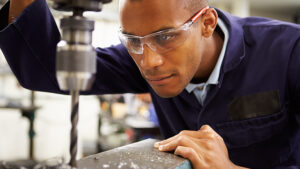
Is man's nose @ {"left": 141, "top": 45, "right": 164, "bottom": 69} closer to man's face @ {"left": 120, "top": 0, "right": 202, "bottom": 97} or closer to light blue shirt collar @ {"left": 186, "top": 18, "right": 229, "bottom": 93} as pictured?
man's face @ {"left": 120, "top": 0, "right": 202, "bottom": 97}

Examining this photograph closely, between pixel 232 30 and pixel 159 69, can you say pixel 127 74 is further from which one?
pixel 232 30

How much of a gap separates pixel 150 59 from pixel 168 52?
0.07m

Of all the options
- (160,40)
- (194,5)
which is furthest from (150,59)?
(194,5)

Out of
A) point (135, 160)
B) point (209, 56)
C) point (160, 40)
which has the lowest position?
point (135, 160)

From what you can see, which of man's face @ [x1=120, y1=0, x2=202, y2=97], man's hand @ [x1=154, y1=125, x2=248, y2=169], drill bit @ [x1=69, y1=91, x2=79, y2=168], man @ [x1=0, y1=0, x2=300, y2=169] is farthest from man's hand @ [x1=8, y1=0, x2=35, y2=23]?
man's hand @ [x1=154, y1=125, x2=248, y2=169]

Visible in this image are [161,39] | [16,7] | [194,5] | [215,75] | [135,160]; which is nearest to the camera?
[135,160]

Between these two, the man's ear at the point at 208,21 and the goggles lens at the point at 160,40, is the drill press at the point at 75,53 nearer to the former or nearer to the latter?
the goggles lens at the point at 160,40

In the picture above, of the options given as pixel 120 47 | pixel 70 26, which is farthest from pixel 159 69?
pixel 70 26

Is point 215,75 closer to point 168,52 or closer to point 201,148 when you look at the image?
point 168,52

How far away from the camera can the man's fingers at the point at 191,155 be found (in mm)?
728

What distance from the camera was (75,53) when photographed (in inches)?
19.6

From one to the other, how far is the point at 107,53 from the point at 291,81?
2.35 feet

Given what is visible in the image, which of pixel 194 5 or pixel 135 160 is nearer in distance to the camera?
pixel 135 160

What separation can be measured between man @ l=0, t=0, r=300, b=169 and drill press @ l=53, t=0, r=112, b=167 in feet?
1.13
